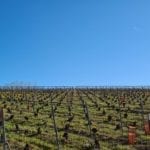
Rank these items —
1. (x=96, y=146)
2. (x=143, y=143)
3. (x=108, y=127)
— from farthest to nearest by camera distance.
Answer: (x=108, y=127) < (x=143, y=143) < (x=96, y=146)

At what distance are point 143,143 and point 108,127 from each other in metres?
6.64

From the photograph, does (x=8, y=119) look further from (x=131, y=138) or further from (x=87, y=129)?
(x=131, y=138)

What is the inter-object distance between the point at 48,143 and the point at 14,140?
176 centimetres

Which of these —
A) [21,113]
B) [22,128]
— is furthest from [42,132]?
[21,113]

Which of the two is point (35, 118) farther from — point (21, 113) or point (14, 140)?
point (14, 140)

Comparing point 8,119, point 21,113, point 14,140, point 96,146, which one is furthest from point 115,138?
point 21,113

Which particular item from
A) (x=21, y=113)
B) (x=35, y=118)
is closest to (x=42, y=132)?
(x=35, y=118)

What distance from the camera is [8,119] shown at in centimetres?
4000

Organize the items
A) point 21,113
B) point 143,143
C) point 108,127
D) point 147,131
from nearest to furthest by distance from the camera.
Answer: point 143,143 → point 147,131 → point 108,127 → point 21,113

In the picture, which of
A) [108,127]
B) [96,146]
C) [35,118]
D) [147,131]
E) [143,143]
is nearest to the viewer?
[96,146]

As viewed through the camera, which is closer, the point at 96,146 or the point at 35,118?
the point at 96,146

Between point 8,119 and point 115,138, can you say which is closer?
point 115,138

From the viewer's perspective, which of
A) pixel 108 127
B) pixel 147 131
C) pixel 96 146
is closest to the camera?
pixel 96 146

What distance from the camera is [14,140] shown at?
97.5 feet
